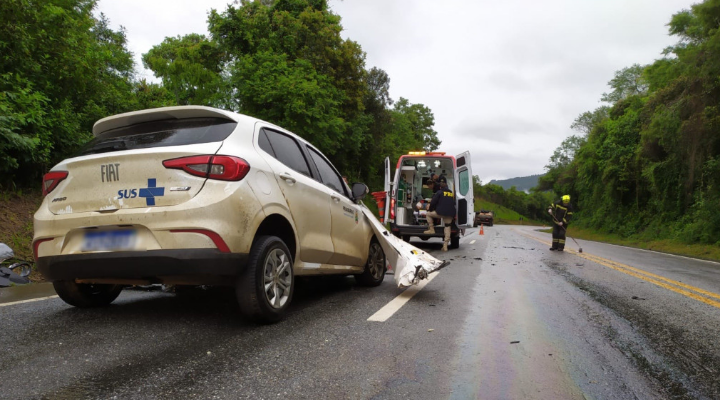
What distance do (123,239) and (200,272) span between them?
648 millimetres

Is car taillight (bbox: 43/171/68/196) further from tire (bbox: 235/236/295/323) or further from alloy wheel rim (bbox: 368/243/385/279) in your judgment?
alloy wheel rim (bbox: 368/243/385/279)

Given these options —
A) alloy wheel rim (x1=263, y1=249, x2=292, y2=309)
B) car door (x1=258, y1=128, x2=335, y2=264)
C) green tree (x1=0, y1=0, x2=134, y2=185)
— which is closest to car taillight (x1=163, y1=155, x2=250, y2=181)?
car door (x1=258, y1=128, x2=335, y2=264)

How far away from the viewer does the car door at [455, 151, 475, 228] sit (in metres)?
12.6

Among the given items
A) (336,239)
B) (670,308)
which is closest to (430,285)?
(336,239)

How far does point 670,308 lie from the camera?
507 cm

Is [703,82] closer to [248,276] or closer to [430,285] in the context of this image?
[430,285]

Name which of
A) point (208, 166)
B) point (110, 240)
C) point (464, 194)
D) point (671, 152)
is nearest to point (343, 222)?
point (208, 166)

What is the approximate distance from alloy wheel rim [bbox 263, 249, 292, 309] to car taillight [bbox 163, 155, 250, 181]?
29.5 inches

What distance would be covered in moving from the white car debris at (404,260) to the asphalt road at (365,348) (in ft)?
0.91

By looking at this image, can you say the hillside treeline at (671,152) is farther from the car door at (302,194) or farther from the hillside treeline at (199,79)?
the car door at (302,194)

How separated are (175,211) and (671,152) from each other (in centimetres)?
2697

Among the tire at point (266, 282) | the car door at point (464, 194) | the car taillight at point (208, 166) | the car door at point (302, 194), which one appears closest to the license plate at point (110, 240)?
the car taillight at point (208, 166)

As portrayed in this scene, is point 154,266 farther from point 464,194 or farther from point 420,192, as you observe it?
point 420,192

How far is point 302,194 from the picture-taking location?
4.36 metres
